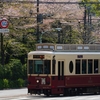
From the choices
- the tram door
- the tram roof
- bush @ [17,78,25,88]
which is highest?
the tram roof

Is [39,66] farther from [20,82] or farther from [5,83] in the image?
[20,82]

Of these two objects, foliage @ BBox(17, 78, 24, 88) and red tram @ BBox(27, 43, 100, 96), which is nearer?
red tram @ BBox(27, 43, 100, 96)

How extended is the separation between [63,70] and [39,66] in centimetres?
146

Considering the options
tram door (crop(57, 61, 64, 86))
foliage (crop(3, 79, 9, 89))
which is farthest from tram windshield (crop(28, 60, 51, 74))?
foliage (crop(3, 79, 9, 89))

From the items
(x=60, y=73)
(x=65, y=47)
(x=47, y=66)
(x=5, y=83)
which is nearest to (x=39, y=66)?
(x=47, y=66)

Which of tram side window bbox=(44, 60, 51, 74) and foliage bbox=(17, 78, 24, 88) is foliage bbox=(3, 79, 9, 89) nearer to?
foliage bbox=(17, 78, 24, 88)

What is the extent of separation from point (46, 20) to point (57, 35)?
173 inches

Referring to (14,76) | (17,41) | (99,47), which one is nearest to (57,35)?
(17,41)

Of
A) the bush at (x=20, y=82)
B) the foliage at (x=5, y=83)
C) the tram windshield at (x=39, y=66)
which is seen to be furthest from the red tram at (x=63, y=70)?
the bush at (x=20, y=82)

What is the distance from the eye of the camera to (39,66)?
2891 cm

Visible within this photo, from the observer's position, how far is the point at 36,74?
28.9 meters

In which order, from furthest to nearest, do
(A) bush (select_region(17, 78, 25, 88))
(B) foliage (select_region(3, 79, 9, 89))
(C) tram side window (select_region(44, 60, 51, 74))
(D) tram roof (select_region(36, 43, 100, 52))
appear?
(A) bush (select_region(17, 78, 25, 88)) → (B) foliage (select_region(3, 79, 9, 89)) → (D) tram roof (select_region(36, 43, 100, 52)) → (C) tram side window (select_region(44, 60, 51, 74))

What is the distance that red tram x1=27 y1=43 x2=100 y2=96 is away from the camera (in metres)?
28.6

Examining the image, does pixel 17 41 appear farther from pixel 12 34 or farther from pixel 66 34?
pixel 66 34
